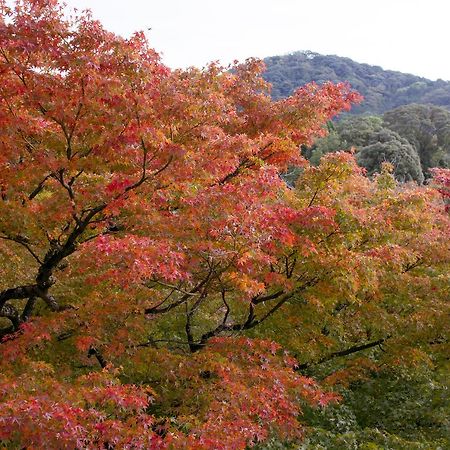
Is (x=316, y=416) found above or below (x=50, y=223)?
below

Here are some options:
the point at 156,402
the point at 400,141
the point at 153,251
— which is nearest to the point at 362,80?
the point at 400,141

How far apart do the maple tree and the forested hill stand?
6917 cm

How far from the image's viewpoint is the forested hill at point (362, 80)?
250 ft

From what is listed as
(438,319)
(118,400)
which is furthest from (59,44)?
(438,319)

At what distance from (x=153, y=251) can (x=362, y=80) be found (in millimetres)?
86014

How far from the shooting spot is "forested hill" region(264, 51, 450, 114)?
250 ft

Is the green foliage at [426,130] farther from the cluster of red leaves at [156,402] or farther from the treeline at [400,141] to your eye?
the cluster of red leaves at [156,402]

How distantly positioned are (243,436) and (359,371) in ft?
22.4

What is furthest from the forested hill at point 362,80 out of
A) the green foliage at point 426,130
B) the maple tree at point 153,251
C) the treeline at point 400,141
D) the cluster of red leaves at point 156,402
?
the cluster of red leaves at point 156,402

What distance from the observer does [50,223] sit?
6.68 meters

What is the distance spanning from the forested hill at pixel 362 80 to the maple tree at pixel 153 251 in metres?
69.2

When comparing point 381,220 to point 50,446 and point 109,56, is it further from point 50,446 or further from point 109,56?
point 50,446

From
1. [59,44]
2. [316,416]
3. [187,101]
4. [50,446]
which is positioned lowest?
[316,416]

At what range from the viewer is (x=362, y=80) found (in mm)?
84375
